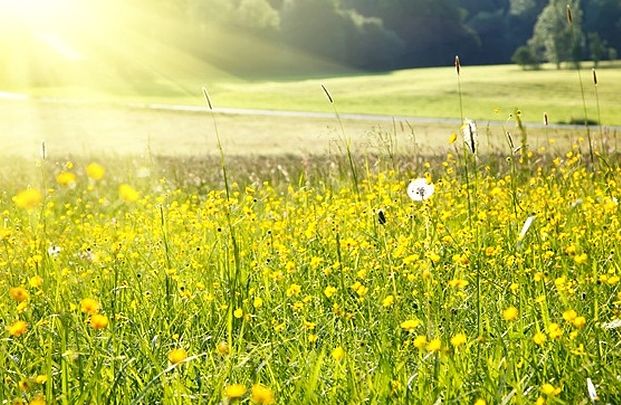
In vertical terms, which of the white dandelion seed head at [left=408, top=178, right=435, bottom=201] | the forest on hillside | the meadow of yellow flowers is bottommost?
the meadow of yellow flowers

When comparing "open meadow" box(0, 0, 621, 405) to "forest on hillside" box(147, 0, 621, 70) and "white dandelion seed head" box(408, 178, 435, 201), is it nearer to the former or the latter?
"white dandelion seed head" box(408, 178, 435, 201)

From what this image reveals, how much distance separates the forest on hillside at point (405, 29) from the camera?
69.9m

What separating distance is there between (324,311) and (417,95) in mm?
40464

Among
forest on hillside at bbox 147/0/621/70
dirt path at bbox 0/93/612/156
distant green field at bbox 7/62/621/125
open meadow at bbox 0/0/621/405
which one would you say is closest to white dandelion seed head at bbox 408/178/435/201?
open meadow at bbox 0/0/621/405

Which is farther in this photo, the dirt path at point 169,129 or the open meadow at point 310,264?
the dirt path at point 169,129

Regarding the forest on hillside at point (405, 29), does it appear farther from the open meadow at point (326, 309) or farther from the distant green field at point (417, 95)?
the open meadow at point (326, 309)

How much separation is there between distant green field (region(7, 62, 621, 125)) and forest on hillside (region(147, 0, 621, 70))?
1230 cm

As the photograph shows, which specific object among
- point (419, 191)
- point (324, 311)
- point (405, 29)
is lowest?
point (324, 311)

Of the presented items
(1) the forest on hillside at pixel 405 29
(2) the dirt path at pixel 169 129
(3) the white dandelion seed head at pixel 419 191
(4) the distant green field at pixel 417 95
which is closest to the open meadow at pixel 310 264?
(3) the white dandelion seed head at pixel 419 191

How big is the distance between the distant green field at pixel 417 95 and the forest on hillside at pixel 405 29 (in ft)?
40.3

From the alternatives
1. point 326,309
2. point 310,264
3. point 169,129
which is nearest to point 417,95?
point 169,129

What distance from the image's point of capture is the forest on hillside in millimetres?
69938

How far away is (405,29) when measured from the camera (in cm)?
8750

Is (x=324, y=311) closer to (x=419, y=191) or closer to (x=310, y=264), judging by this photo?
(x=310, y=264)
